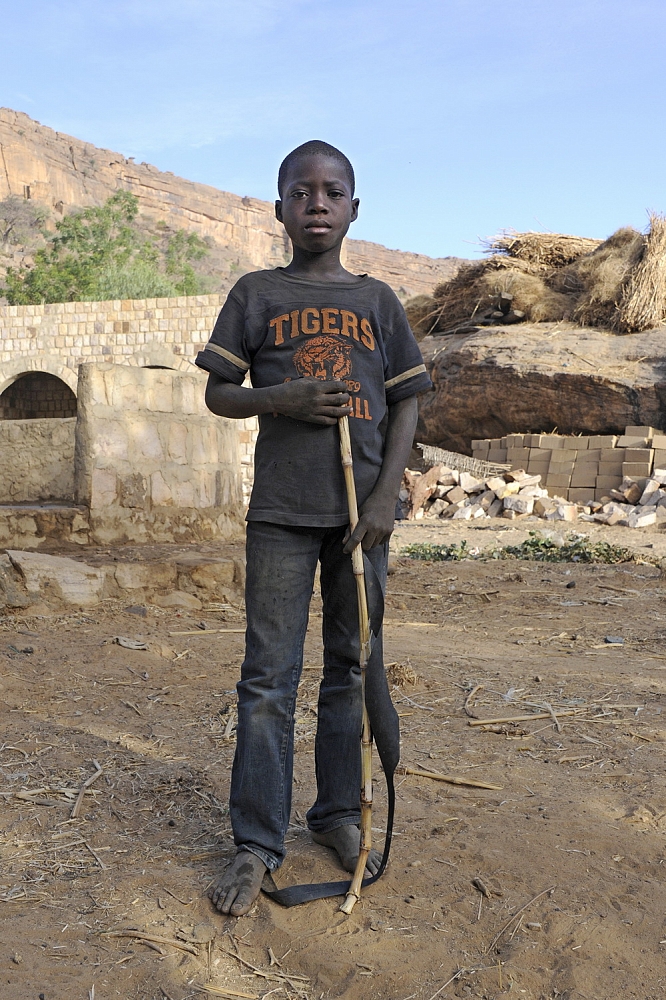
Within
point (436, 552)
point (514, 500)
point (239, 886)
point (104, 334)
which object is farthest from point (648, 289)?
point (239, 886)

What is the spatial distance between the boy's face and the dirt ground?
1.49 metres

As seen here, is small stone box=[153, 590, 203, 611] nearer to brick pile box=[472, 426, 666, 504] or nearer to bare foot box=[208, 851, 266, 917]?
bare foot box=[208, 851, 266, 917]

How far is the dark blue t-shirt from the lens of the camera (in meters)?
1.89

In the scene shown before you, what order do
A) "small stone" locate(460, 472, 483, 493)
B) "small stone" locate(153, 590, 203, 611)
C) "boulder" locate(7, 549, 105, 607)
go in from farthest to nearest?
1. "small stone" locate(460, 472, 483, 493)
2. "small stone" locate(153, 590, 203, 611)
3. "boulder" locate(7, 549, 105, 607)

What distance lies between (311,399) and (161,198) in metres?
72.8

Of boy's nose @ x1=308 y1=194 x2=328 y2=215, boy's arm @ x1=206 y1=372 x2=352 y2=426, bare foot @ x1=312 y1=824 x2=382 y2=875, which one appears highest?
boy's nose @ x1=308 y1=194 x2=328 y2=215

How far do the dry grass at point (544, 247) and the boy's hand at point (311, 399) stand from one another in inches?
592

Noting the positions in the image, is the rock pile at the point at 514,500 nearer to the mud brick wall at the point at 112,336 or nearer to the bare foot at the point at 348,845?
Answer: the mud brick wall at the point at 112,336

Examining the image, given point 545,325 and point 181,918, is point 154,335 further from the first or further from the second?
point 181,918

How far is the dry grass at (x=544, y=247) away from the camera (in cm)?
1560

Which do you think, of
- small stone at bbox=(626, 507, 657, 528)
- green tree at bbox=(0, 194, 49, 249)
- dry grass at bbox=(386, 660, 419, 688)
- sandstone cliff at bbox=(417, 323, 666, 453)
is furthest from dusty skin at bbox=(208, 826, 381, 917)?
green tree at bbox=(0, 194, 49, 249)

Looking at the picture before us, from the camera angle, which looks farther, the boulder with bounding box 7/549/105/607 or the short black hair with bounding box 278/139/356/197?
the boulder with bounding box 7/549/105/607

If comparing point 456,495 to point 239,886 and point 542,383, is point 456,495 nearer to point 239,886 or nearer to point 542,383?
point 542,383

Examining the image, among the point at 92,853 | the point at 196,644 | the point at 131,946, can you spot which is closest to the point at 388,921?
the point at 131,946
